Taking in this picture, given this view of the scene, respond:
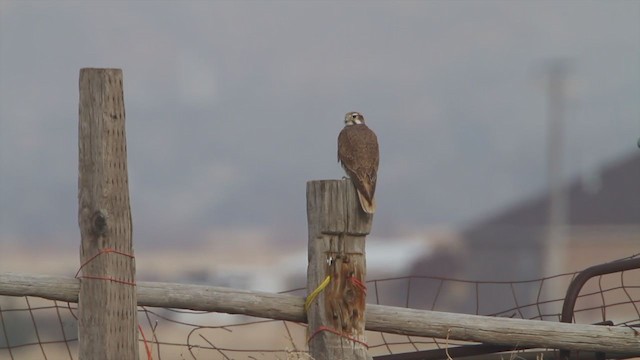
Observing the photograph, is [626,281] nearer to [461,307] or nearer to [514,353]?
[461,307]

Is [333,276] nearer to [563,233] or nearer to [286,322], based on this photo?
[286,322]

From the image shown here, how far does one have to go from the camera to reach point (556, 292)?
3150 centimetres

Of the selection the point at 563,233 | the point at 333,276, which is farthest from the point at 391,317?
the point at 563,233

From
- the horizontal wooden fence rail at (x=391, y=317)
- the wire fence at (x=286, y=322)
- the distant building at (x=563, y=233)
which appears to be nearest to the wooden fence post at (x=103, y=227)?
the horizontal wooden fence rail at (x=391, y=317)

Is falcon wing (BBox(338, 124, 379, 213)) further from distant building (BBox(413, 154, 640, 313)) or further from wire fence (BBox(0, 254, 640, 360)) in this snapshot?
distant building (BBox(413, 154, 640, 313))

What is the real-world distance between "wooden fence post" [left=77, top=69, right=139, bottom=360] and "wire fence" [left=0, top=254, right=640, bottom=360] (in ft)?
1.11

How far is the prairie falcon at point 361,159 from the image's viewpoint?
578 centimetres

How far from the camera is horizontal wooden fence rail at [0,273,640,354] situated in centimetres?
562

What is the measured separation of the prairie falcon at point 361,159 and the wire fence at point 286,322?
21.0 inches

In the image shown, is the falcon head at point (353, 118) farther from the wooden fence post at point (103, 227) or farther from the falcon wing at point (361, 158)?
the wooden fence post at point (103, 227)

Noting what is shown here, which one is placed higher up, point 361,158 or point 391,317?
point 361,158

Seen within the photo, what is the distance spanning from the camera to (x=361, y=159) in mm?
6594

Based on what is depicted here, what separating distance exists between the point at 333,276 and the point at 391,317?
37cm

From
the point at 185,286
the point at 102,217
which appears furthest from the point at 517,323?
the point at 102,217
